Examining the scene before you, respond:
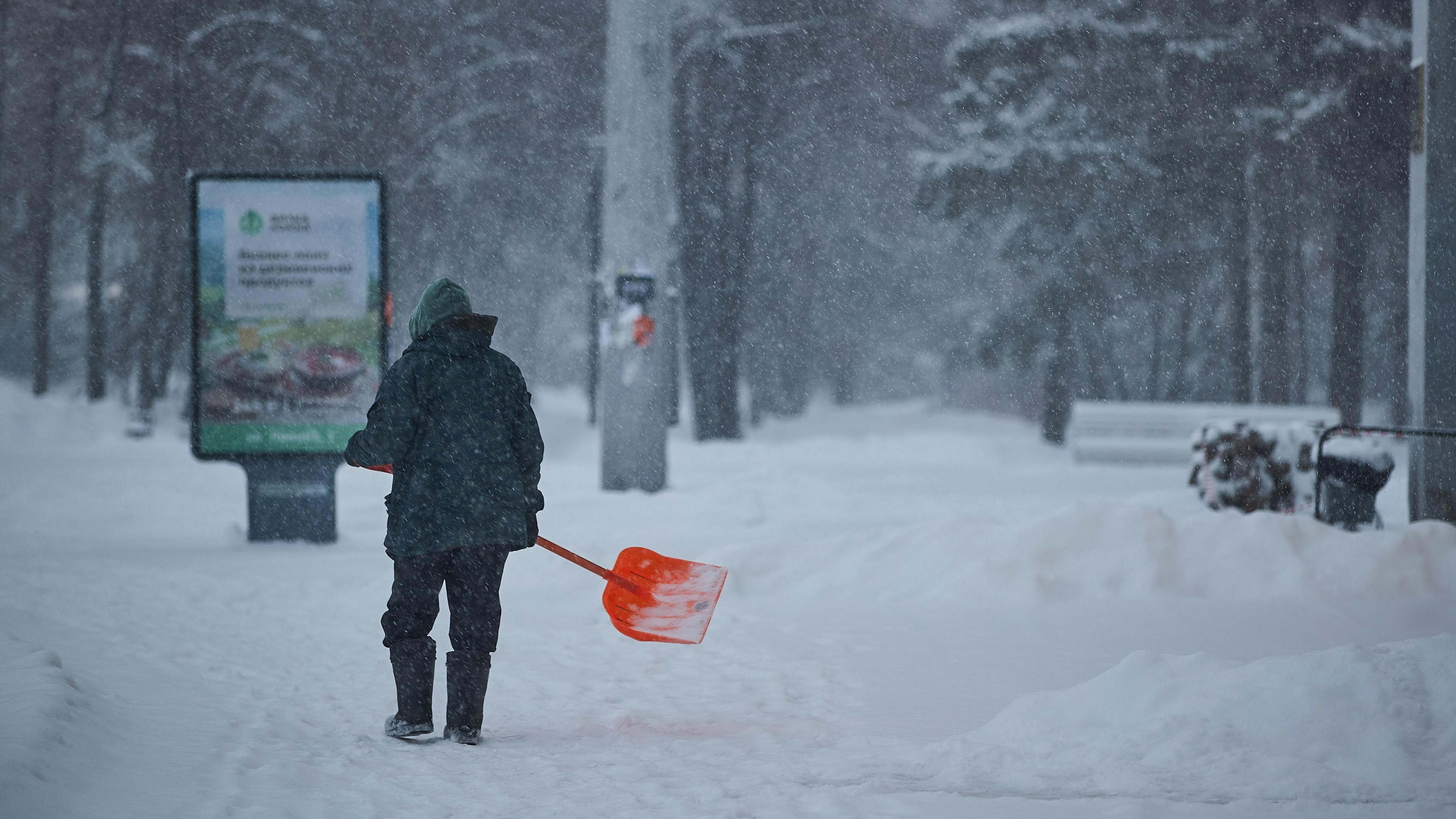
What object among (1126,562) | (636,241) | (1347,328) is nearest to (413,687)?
(1126,562)

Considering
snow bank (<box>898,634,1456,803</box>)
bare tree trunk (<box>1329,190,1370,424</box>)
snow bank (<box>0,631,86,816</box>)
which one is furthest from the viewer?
bare tree trunk (<box>1329,190,1370,424</box>)

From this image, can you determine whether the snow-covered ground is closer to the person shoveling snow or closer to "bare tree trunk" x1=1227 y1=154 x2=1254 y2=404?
the person shoveling snow

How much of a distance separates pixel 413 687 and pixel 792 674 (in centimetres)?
190

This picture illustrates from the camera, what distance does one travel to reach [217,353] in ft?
33.1

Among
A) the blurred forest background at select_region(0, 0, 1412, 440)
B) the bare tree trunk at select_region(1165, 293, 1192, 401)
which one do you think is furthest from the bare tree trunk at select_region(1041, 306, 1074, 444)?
the bare tree trunk at select_region(1165, 293, 1192, 401)

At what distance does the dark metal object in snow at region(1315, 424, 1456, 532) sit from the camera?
938 cm

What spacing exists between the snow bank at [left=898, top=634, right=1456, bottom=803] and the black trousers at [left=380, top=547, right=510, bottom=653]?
1.57m

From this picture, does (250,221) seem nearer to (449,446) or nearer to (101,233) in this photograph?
(449,446)

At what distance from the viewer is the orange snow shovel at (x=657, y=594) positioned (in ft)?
17.2

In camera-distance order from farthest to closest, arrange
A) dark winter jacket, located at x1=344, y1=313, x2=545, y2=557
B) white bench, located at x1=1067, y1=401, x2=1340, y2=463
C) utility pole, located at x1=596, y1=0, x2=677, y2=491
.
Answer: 1. white bench, located at x1=1067, y1=401, x2=1340, y2=463
2. utility pole, located at x1=596, y1=0, x2=677, y2=491
3. dark winter jacket, located at x1=344, y1=313, x2=545, y2=557

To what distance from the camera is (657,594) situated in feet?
18.0

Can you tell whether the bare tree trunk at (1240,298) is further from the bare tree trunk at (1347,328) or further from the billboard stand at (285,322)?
the billboard stand at (285,322)

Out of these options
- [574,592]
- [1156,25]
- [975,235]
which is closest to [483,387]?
[574,592]

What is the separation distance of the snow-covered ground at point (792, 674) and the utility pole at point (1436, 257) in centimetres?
197
